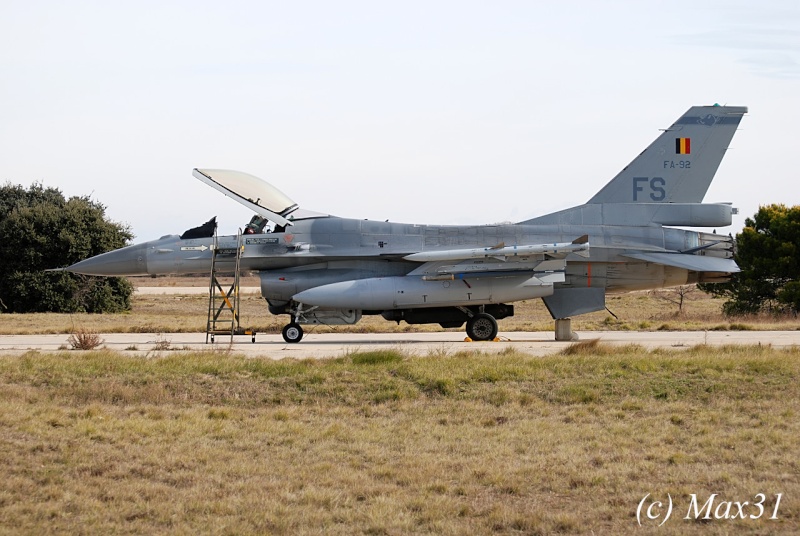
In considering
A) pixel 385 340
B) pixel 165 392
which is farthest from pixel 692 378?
pixel 385 340

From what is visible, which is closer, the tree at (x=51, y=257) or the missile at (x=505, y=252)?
the missile at (x=505, y=252)

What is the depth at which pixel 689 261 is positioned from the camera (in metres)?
22.3

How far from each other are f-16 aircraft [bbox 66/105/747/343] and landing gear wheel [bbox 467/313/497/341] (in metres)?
0.03

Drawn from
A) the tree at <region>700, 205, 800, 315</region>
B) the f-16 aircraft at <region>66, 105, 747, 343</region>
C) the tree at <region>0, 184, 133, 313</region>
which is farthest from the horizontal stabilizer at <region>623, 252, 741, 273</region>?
the tree at <region>0, 184, 133, 313</region>

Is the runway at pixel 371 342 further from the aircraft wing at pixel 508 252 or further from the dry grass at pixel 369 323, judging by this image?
the aircraft wing at pixel 508 252

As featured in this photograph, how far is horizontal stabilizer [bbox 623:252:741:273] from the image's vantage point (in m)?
22.1

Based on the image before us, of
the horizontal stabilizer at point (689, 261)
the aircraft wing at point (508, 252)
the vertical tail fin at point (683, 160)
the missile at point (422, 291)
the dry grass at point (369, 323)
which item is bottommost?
the dry grass at point (369, 323)

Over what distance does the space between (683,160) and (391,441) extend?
15.1 meters

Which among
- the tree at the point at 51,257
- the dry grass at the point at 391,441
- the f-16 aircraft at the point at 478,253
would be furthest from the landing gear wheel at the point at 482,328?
the tree at the point at 51,257

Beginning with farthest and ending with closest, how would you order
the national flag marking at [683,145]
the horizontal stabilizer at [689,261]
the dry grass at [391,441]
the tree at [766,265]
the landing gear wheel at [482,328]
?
1. the tree at [766,265]
2. the national flag marking at [683,145]
3. the horizontal stabilizer at [689,261]
4. the landing gear wheel at [482,328]
5. the dry grass at [391,441]

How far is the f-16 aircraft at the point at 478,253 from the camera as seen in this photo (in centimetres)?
2130

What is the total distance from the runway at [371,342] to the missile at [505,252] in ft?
6.70

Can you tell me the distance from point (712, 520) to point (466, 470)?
8.36 ft

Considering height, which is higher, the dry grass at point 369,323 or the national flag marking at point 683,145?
the national flag marking at point 683,145
